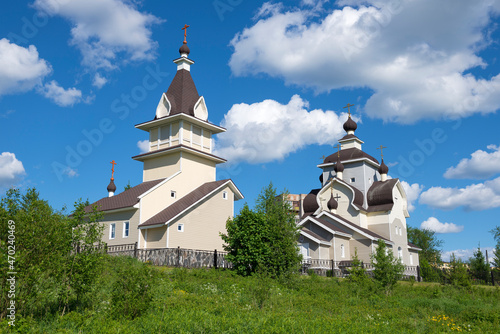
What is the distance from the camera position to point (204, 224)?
2483 centimetres

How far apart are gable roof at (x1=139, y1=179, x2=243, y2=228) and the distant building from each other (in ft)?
24.8

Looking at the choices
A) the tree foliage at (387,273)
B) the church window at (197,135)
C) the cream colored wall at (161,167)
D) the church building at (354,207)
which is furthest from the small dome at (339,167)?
the tree foliage at (387,273)

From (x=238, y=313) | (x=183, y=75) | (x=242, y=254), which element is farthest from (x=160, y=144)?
(x=238, y=313)

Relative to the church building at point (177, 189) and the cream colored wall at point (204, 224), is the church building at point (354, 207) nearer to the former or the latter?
the cream colored wall at point (204, 224)

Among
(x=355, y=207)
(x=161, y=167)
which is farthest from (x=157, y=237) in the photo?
(x=355, y=207)

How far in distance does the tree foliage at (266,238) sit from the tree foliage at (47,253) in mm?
8519

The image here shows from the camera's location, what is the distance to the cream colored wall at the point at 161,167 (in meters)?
26.8

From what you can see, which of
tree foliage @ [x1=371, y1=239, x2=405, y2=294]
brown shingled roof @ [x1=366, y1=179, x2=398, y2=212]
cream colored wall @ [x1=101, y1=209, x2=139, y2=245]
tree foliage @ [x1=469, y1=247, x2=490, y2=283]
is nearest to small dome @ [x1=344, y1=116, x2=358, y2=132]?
brown shingled roof @ [x1=366, y1=179, x2=398, y2=212]

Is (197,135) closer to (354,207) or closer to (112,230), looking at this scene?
(112,230)

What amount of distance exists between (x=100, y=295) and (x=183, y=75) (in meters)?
22.0

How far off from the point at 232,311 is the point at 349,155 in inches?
1238

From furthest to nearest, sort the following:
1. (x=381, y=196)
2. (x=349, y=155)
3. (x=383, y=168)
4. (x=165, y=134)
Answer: (x=349, y=155)
(x=383, y=168)
(x=381, y=196)
(x=165, y=134)

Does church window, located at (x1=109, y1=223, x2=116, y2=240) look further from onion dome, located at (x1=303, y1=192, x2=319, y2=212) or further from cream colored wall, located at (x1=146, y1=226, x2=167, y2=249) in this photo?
onion dome, located at (x1=303, y1=192, x2=319, y2=212)

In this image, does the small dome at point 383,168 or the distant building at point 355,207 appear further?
the small dome at point 383,168
